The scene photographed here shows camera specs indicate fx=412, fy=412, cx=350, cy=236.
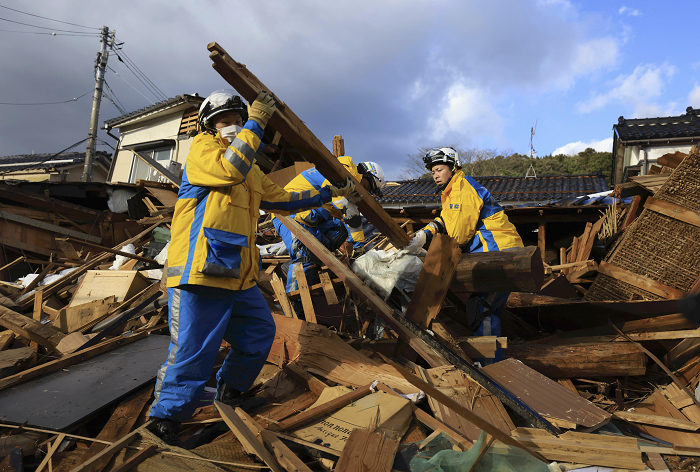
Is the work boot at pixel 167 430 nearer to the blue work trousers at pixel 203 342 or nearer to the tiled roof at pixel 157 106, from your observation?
the blue work trousers at pixel 203 342

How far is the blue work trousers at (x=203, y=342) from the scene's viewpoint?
2359 mm

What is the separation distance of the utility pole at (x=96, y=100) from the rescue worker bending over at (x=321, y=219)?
18.5 metres

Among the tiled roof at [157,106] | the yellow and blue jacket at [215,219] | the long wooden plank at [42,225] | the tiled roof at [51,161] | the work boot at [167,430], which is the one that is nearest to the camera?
the work boot at [167,430]

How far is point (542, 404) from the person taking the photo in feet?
8.89

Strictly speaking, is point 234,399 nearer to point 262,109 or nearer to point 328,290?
point 328,290

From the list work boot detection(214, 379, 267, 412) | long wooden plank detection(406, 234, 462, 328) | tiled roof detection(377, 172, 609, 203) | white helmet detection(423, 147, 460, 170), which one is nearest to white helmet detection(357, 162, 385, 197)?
white helmet detection(423, 147, 460, 170)


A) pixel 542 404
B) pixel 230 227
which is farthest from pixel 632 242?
pixel 230 227

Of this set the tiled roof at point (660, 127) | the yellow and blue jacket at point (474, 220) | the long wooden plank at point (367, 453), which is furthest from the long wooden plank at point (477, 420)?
the tiled roof at point (660, 127)

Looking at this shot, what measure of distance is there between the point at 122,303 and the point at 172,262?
3.29 meters

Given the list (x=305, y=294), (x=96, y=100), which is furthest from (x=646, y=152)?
(x=96, y=100)

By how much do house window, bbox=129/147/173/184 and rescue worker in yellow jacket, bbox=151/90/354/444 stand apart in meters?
14.7

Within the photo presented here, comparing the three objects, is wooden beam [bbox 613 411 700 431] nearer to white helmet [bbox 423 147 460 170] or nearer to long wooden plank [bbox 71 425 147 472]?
white helmet [bbox 423 147 460 170]

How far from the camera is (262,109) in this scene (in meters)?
2.63

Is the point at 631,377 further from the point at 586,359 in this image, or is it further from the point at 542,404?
the point at 542,404
